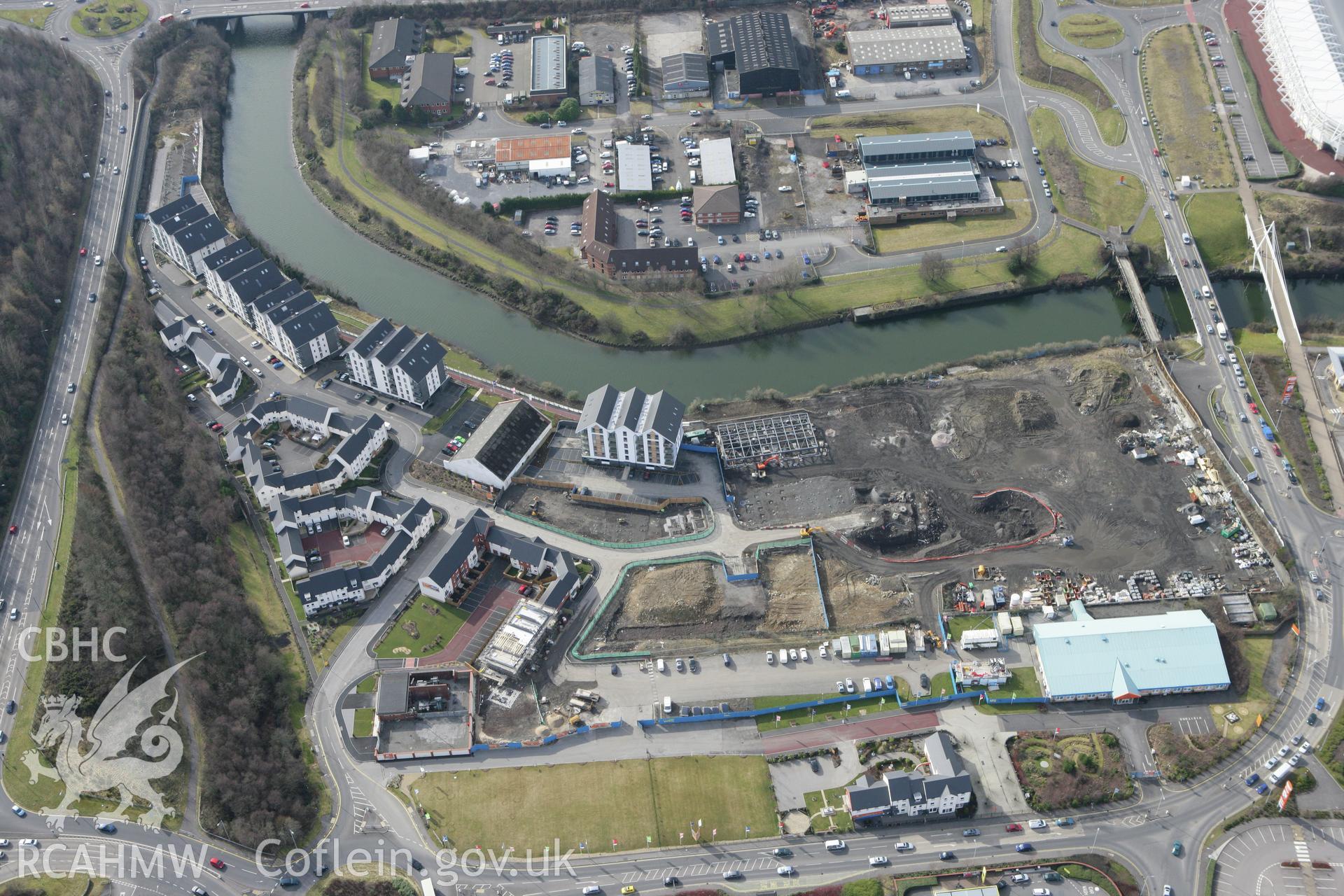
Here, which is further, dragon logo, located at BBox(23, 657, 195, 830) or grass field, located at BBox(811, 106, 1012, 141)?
grass field, located at BBox(811, 106, 1012, 141)

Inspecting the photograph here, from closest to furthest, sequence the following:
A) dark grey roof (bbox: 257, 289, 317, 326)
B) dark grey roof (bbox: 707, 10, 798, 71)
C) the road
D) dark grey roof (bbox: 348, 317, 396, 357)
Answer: the road < dark grey roof (bbox: 348, 317, 396, 357) < dark grey roof (bbox: 257, 289, 317, 326) < dark grey roof (bbox: 707, 10, 798, 71)

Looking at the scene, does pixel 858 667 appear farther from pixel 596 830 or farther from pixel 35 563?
pixel 35 563

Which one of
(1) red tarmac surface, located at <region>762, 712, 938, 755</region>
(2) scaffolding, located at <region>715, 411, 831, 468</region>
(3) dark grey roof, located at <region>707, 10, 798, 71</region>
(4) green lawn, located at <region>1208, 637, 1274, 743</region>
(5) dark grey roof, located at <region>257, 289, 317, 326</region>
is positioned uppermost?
(3) dark grey roof, located at <region>707, 10, 798, 71</region>

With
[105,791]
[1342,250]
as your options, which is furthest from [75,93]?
[1342,250]

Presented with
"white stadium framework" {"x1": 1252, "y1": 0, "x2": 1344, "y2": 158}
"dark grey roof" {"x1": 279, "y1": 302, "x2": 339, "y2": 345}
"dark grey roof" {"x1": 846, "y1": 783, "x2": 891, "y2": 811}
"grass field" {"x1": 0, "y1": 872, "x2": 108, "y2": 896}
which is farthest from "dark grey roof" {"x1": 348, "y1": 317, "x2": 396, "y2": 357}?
"white stadium framework" {"x1": 1252, "y1": 0, "x2": 1344, "y2": 158}

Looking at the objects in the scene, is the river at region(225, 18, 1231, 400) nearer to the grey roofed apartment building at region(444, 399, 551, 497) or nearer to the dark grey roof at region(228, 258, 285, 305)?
the dark grey roof at region(228, 258, 285, 305)

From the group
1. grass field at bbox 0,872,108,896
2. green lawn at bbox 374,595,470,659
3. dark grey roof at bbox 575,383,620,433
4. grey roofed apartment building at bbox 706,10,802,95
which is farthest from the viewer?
grey roofed apartment building at bbox 706,10,802,95

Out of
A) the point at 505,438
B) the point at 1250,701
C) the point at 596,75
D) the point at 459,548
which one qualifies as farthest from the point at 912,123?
the point at 1250,701

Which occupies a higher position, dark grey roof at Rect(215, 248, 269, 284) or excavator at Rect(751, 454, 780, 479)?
dark grey roof at Rect(215, 248, 269, 284)
